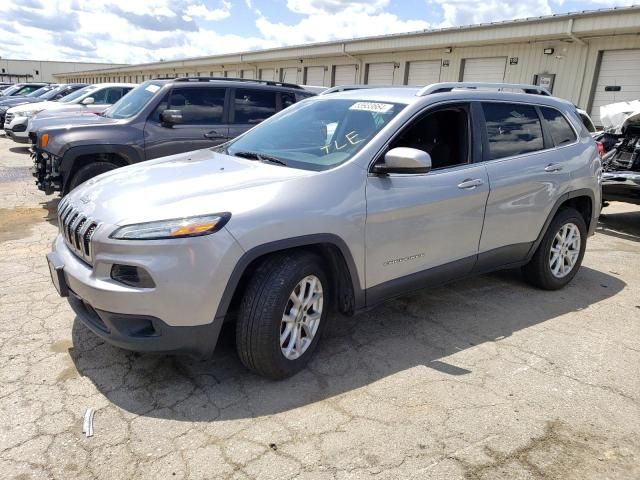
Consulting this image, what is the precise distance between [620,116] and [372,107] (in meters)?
6.46

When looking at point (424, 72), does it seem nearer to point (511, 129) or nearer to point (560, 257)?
point (560, 257)

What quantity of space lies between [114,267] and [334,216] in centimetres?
127

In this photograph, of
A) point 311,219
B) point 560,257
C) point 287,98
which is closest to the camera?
point 311,219

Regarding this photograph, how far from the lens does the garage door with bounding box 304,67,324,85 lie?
24.3 metres

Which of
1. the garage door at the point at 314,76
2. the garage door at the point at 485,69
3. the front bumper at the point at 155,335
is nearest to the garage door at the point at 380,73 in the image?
the garage door at the point at 314,76

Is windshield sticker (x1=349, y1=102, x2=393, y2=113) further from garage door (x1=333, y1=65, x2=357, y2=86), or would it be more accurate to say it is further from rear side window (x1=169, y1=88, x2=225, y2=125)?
garage door (x1=333, y1=65, x2=357, y2=86)

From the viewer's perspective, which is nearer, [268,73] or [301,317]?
[301,317]

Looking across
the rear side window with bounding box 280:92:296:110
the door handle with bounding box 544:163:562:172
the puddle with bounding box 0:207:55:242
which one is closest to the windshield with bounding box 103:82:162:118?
the puddle with bounding box 0:207:55:242

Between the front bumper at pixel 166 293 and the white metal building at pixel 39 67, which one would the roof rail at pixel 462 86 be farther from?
the white metal building at pixel 39 67

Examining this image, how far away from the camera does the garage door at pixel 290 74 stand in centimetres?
2616

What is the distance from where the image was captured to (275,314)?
2.92 metres

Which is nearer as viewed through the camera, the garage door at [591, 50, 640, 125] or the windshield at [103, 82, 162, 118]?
the windshield at [103, 82, 162, 118]

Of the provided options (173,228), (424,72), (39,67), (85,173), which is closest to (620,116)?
(85,173)

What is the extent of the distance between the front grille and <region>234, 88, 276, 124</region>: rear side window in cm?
454
